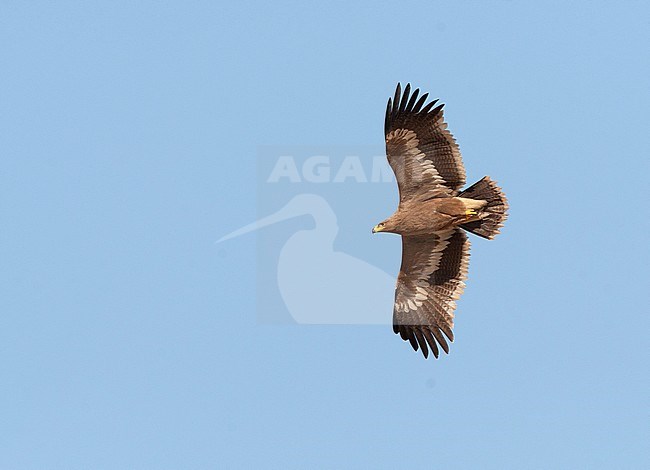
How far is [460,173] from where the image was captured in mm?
16859

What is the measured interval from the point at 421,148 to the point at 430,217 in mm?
1017

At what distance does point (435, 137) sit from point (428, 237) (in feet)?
5.42

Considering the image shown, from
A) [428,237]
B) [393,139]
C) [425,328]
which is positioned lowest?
[425,328]

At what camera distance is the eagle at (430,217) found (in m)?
16.8

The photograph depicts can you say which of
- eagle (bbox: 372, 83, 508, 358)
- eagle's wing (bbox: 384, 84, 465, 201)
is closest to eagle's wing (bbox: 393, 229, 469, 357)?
eagle (bbox: 372, 83, 508, 358)

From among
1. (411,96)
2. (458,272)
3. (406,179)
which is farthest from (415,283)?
(411,96)

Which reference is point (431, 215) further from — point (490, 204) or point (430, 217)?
point (490, 204)

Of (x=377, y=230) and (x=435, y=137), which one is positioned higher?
(x=435, y=137)

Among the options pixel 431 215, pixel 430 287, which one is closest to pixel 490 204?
pixel 431 215

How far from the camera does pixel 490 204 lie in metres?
17.2

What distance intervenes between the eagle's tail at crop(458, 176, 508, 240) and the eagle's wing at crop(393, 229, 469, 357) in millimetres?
458

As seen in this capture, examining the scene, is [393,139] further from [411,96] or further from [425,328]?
[425,328]

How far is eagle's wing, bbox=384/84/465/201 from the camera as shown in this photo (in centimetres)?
1669

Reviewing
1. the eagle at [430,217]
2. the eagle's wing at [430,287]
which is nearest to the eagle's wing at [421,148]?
the eagle at [430,217]
